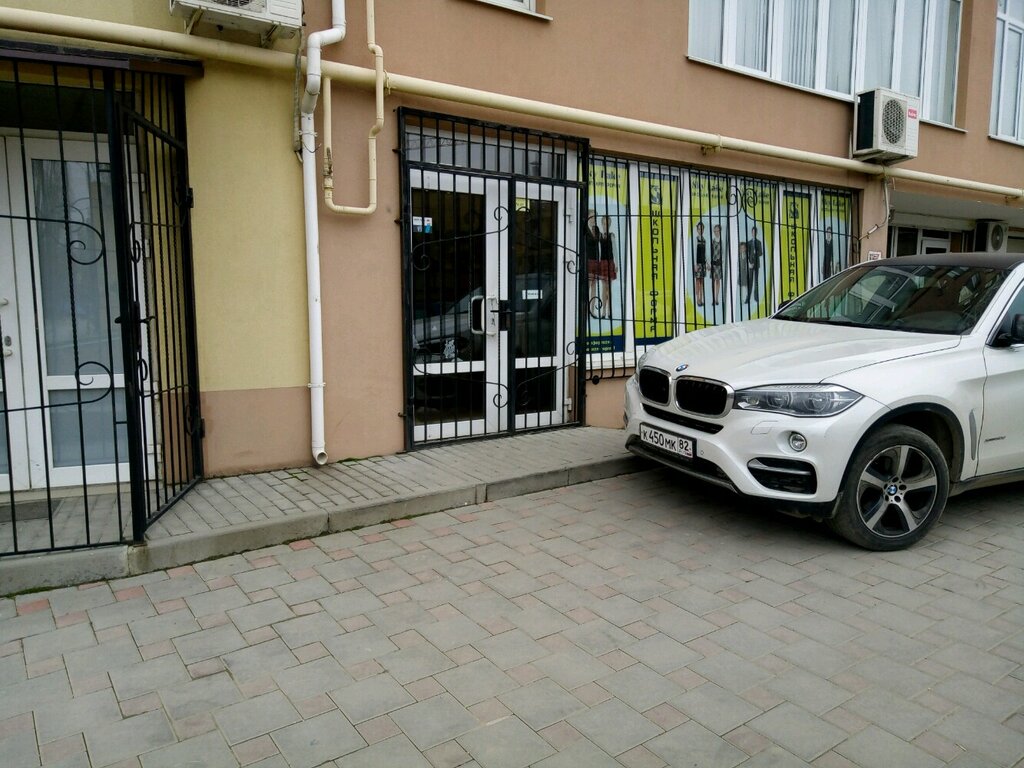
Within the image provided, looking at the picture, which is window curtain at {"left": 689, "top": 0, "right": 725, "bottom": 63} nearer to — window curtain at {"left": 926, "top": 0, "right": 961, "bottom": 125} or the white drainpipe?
the white drainpipe

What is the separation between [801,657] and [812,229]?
23.1ft

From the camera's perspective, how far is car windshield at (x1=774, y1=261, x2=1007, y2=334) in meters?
4.89

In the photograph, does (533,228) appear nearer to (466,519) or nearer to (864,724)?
(466,519)

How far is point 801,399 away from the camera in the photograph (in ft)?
14.0

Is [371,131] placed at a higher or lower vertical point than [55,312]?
higher

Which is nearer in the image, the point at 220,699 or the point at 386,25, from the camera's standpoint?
the point at 220,699

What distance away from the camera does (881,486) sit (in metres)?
4.36

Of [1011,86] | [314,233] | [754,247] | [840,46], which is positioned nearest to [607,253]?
[754,247]

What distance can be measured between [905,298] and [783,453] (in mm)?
1880

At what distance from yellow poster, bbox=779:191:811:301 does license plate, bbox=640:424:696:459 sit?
468 centimetres

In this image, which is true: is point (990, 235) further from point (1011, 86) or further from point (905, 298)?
point (905, 298)

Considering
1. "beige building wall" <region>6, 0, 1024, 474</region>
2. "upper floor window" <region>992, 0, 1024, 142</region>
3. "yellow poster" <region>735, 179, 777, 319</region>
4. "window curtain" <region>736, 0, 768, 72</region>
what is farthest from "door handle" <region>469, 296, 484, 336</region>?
"upper floor window" <region>992, 0, 1024, 142</region>

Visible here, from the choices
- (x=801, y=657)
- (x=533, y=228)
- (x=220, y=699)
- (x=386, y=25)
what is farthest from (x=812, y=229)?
(x=220, y=699)

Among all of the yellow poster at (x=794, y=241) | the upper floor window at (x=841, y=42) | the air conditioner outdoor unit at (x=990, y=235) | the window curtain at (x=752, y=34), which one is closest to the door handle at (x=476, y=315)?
the upper floor window at (x=841, y=42)
